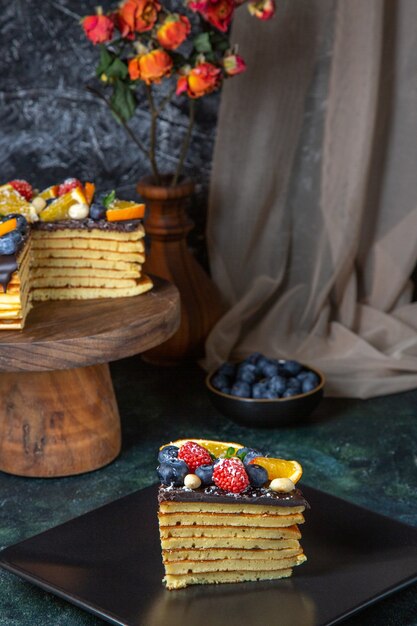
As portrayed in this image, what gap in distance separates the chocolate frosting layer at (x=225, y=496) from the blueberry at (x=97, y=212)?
0.99 m

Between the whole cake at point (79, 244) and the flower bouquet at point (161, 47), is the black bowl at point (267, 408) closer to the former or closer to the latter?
the whole cake at point (79, 244)

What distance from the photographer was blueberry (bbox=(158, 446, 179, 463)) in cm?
198

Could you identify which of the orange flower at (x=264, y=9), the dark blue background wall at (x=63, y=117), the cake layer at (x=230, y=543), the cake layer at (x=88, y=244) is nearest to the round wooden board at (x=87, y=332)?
the cake layer at (x=88, y=244)

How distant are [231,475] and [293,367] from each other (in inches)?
45.4

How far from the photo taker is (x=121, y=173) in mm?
3641

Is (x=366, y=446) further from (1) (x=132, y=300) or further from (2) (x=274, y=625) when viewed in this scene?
(2) (x=274, y=625)

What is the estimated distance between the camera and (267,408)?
2906mm

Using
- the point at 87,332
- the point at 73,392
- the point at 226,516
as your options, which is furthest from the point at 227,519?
the point at 73,392

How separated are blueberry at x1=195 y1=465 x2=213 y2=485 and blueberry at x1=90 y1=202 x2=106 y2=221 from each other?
994 millimetres

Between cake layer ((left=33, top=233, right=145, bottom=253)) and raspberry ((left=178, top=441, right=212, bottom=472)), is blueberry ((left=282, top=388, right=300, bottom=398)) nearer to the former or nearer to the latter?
cake layer ((left=33, top=233, right=145, bottom=253))

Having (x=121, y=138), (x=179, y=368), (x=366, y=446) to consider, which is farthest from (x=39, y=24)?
(x=366, y=446)

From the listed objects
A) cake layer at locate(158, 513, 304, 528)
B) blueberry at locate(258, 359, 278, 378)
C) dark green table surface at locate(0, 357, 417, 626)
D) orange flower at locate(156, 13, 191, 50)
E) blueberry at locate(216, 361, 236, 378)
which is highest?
orange flower at locate(156, 13, 191, 50)

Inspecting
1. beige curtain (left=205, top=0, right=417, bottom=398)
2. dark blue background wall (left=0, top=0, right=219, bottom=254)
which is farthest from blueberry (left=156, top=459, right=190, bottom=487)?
dark blue background wall (left=0, top=0, right=219, bottom=254)

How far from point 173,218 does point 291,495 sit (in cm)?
157
